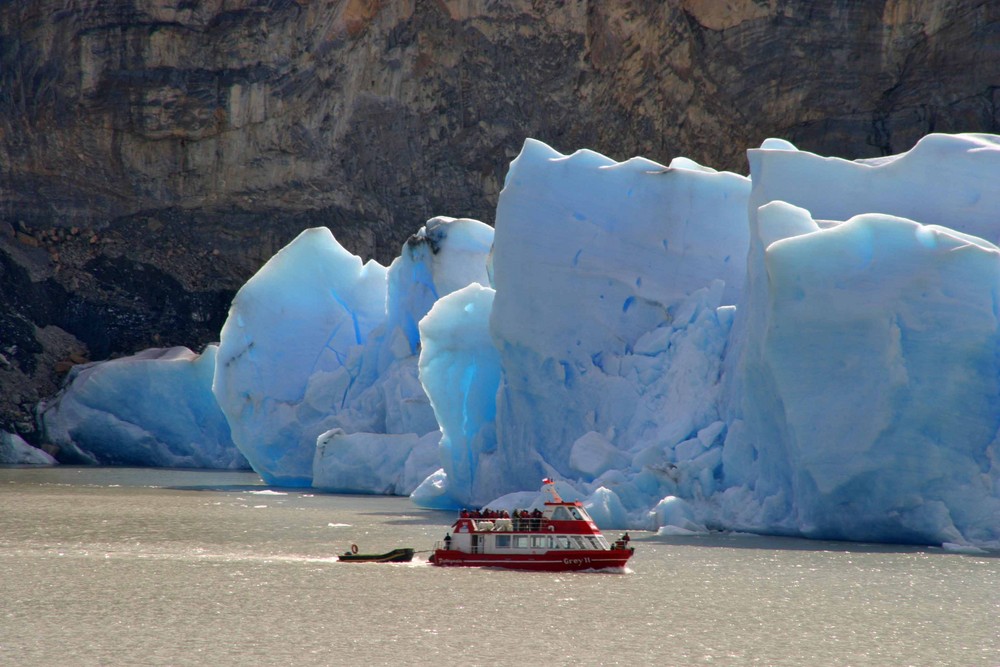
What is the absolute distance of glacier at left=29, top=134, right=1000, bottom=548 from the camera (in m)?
14.7

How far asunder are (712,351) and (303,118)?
75.8 feet

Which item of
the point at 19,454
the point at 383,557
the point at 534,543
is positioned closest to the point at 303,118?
the point at 19,454

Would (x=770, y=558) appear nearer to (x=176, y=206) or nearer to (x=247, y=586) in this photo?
(x=247, y=586)

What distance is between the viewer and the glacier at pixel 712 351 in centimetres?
1466

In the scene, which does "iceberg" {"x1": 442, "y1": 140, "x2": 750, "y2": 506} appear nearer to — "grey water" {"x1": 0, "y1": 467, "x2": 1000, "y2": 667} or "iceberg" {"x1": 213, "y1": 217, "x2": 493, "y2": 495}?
"grey water" {"x1": 0, "y1": 467, "x2": 1000, "y2": 667}

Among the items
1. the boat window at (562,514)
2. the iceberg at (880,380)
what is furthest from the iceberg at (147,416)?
the iceberg at (880,380)

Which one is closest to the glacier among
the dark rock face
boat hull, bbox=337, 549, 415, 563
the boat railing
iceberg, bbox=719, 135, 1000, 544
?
iceberg, bbox=719, 135, 1000, 544

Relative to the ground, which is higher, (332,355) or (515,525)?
(332,355)

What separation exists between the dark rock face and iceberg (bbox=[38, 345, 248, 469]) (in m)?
2.89

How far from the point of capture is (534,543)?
15.0 m

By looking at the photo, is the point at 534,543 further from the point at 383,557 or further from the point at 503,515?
the point at 383,557

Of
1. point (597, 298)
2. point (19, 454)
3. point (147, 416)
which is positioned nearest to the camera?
point (597, 298)

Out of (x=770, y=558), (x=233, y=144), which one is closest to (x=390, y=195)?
(x=233, y=144)

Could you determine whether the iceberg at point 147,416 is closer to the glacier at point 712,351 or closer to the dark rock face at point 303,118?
the dark rock face at point 303,118
